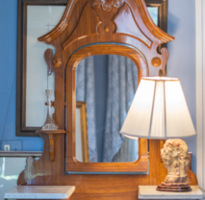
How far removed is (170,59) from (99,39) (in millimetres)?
570

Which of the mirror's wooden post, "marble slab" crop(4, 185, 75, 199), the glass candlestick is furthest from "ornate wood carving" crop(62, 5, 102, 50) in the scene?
"marble slab" crop(4, 185, 75, 199)

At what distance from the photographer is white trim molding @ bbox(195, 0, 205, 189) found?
6.75 feet

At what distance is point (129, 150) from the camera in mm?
2041

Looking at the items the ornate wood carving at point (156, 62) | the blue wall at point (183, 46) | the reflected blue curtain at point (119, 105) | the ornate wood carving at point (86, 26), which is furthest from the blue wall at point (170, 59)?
the ornate wood carving at point (86, 26)

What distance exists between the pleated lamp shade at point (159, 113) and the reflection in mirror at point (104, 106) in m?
0.29

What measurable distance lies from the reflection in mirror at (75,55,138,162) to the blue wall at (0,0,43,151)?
53 centimetres

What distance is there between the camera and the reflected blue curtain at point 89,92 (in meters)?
2.05

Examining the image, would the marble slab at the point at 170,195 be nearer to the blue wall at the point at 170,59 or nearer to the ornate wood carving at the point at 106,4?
the blue wall at the point at 170,59

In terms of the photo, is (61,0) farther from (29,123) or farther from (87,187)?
(87,187)

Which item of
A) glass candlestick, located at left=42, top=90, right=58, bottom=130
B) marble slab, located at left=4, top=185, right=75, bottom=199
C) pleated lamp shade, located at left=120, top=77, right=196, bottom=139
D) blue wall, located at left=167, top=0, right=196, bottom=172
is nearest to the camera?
pleated lamp shade, located at left=120, top=77, right=196, bottom=139

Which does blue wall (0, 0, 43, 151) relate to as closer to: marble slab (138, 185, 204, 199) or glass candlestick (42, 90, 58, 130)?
glass candlestick (42, 90, 58, 130)

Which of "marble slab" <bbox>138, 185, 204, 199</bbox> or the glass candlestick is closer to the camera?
"marble slab" <bbox>138, 185, 204, 199</bbox>

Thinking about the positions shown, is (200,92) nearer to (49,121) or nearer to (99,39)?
(99,39)

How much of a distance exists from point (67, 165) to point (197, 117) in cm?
104
